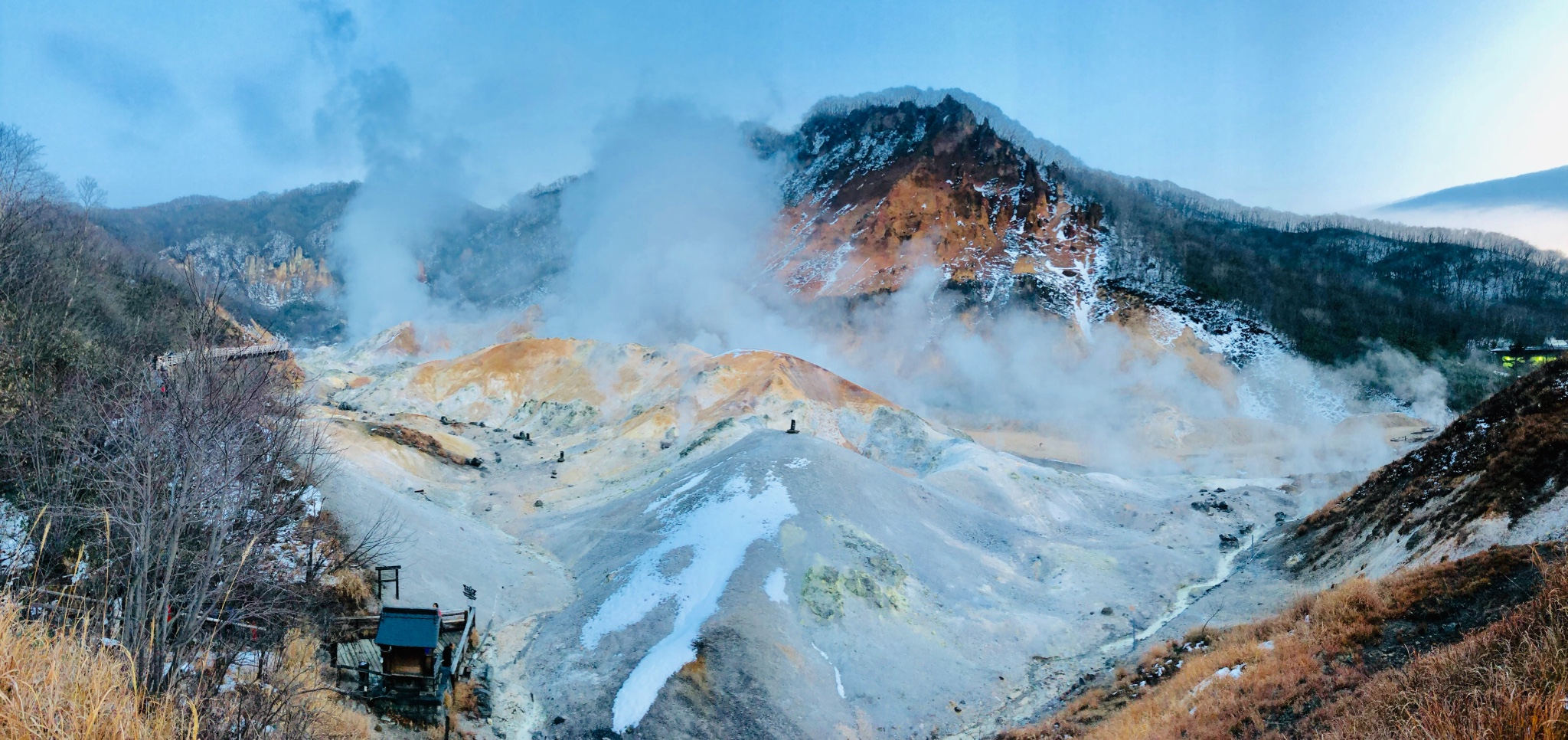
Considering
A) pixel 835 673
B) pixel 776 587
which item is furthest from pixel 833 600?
pixel 835 673

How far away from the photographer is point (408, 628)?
18328 mm

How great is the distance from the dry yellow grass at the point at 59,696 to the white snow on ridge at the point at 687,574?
1488cm

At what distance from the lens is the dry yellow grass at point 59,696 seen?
4324 mm

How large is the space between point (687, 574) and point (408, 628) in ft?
31.4

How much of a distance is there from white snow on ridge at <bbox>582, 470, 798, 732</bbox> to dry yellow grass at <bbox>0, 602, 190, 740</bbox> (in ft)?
48.8

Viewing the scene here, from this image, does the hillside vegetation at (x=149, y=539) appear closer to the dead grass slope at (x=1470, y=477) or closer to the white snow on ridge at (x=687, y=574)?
the white snow on ridge at (x=687, y=574)

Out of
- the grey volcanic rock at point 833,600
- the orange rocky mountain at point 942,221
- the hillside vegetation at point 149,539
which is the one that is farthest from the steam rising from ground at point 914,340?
the hillside vegetation at point 149,539

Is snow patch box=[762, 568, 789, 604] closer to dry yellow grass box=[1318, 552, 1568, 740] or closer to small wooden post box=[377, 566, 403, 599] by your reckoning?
small wooden post box=[377, 566, 403, 599]

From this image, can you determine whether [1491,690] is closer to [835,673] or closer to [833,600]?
[835,673]

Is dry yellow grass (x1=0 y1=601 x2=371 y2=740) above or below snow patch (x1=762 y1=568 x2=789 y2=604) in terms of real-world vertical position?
above

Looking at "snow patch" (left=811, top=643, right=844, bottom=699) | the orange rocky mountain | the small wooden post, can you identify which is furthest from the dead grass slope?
the orange rocky mountain

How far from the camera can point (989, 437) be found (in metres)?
76.2

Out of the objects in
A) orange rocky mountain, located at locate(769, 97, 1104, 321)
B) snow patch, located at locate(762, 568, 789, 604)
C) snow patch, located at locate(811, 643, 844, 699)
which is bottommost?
snow patch, located at locate(811, 643, 844, 699)

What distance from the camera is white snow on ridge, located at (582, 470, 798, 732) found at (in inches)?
798
